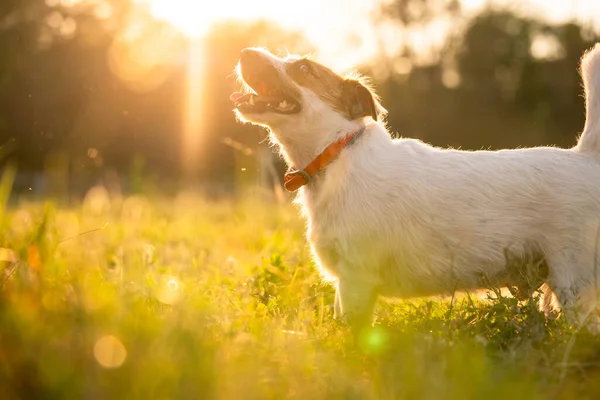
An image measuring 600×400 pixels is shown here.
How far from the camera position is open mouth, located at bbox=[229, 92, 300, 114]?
194 inches

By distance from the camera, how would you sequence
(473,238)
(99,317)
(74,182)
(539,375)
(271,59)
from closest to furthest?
(99,317), (539,375), (473,238), (271,59), (74,182)

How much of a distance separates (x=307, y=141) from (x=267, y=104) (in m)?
0.41

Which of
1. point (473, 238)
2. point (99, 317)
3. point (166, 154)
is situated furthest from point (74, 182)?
point (99, 317)

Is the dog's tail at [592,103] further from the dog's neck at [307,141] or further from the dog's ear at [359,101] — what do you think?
the dog's neck at [307,141]

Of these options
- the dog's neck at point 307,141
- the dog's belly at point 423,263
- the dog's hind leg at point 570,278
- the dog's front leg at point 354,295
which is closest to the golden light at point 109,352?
the dog's front leg at point 354,295

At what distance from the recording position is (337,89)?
A: 4.97 m

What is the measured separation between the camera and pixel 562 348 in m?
3.25

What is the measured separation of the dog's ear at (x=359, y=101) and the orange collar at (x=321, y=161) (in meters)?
0.12

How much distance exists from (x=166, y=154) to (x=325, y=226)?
22269 mm

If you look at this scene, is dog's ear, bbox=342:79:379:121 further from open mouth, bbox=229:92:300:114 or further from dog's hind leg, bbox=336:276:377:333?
dog's hind leg, bbox=336:276:377:333

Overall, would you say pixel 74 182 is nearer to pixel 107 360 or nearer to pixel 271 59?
pixel 271 59

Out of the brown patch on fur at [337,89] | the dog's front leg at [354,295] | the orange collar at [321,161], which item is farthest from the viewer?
the brown patch on fur at [337,89]

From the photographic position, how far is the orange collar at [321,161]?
4766mm

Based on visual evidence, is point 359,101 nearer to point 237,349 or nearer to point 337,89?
point 337,89
